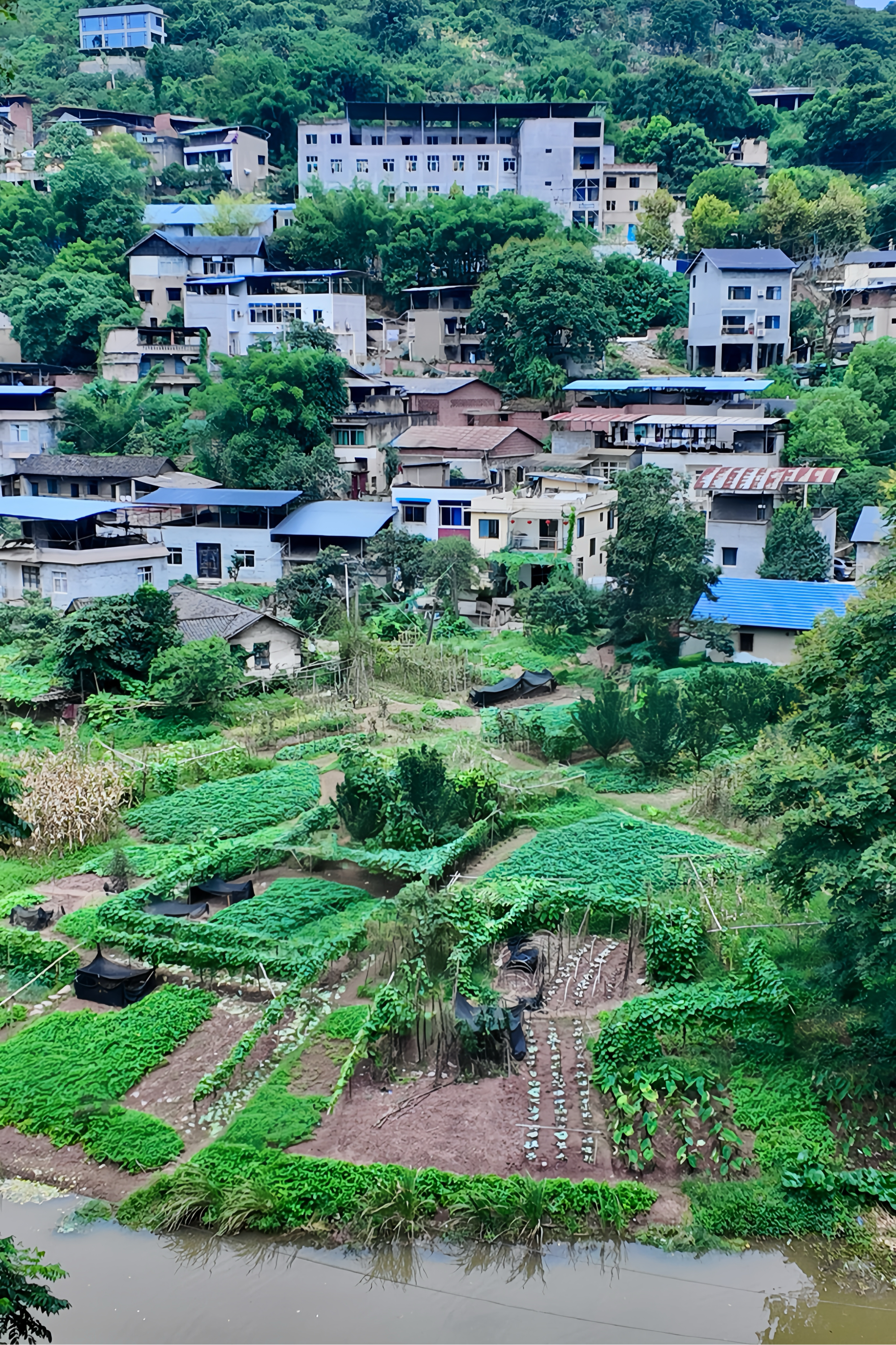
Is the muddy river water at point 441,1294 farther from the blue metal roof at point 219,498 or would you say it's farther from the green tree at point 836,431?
the green tree at point 836,431

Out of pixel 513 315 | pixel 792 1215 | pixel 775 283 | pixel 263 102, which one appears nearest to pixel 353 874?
pixel 792 1215

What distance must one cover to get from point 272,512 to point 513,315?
12216 mm

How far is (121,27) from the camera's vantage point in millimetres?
63406

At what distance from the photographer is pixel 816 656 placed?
11430mm

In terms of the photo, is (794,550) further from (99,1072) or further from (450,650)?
(99,1072)

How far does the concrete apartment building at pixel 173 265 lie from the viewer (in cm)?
4172

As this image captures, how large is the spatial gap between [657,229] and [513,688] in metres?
29.1

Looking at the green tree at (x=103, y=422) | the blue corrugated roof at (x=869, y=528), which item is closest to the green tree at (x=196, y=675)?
the blue corrugated roof at (x=869, y=528)

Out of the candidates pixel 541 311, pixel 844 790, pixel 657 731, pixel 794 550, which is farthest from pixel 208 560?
pixel 844 790

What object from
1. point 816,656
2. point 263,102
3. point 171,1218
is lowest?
point 171,1218

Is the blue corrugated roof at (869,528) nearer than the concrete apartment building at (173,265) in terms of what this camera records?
Yes

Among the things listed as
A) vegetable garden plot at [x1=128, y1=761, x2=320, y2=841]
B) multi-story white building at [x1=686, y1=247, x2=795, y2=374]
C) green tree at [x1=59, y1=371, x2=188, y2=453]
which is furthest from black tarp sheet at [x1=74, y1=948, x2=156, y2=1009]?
multi-story white building at [x1=686, y1=247, x2=795, y2=374]

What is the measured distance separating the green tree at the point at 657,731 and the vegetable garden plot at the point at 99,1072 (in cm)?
815

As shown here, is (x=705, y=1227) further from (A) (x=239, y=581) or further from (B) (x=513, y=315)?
(B) (x=513, y=315)
